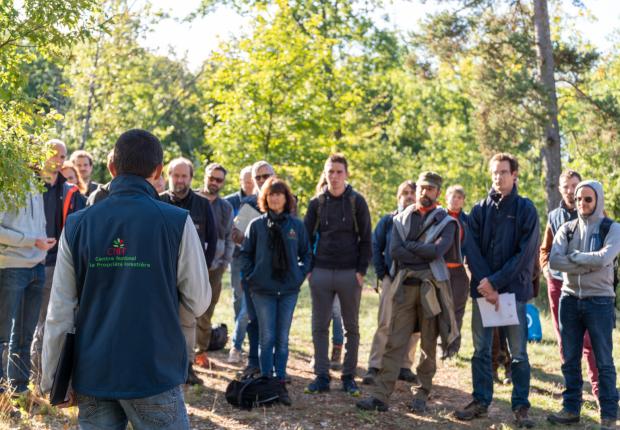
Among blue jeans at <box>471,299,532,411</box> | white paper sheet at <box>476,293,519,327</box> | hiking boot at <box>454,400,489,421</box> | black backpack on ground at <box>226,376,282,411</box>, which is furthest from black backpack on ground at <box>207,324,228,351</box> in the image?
white paper sheet at <box>476,293,519,327</box>

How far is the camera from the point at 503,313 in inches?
276

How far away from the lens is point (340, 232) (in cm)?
797

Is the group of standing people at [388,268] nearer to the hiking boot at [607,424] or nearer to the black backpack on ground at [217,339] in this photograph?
the hiking boot at [607,424]

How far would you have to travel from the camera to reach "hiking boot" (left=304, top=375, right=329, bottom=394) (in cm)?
802

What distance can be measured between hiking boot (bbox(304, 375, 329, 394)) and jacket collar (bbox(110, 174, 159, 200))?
484 centimetres

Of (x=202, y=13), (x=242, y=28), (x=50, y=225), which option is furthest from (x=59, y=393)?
(x=202, y=13)

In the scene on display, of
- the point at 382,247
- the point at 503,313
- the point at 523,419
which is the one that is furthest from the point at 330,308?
the point at 523,419

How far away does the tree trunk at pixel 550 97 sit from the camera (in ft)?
48.5

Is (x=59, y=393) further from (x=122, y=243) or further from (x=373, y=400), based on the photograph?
(x=373, y=400)

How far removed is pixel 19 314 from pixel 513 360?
460 cm

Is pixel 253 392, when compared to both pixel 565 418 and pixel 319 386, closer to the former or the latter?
pixel 319 386

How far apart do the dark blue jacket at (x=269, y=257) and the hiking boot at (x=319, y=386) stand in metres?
1.02

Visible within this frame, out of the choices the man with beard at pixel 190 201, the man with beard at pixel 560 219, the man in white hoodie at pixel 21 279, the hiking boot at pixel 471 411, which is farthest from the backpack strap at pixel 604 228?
the man in white hoodie at pixel 21 279

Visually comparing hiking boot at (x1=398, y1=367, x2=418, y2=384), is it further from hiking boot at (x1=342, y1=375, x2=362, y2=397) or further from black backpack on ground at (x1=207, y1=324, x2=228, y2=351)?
black backpack on ground at (x1=207, y1=324, x2=228, y2=351)
